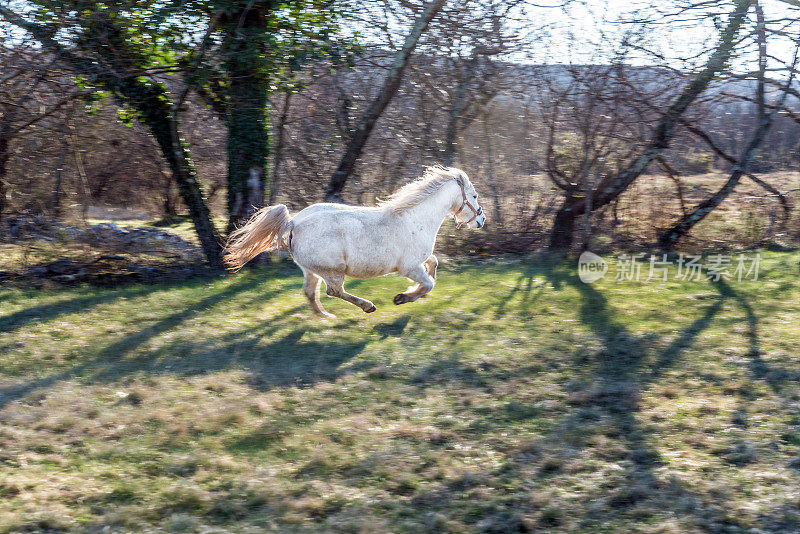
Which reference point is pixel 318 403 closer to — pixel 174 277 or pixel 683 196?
pixel 174 277

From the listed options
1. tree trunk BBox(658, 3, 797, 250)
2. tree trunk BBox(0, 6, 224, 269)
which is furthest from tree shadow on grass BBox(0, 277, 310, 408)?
tree trunk BBox(658, 3, 797, 250)

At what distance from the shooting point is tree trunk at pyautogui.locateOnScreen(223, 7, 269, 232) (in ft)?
31.6

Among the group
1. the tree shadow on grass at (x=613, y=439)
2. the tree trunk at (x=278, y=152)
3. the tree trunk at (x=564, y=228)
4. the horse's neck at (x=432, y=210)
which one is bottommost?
the tree shadow on grass at (x=613, y=439)

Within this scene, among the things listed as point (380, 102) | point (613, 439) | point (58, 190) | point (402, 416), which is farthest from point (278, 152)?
point (613, 439)

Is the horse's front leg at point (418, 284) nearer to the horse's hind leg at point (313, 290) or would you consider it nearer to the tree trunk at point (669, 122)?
the horse's hind leg at point (313, 290)

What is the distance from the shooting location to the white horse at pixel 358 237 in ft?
22.8

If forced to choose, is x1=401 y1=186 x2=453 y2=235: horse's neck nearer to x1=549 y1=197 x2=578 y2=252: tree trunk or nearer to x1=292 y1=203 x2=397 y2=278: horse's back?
x1=292 y1=203 x2=397 y2=278: horse's back

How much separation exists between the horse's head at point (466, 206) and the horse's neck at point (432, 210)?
191 mm

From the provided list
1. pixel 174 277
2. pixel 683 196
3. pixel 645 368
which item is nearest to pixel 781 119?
pixel 683 196

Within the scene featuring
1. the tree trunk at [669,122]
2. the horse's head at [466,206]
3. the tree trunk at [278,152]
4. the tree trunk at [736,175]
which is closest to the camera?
the horse's head at [466,206]

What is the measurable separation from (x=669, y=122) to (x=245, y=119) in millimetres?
6921

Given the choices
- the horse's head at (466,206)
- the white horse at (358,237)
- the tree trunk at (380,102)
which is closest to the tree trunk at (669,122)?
the tree trunk at (380,102)

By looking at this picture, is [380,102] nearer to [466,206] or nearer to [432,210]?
[466,206]

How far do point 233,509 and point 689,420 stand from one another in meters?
3.13
